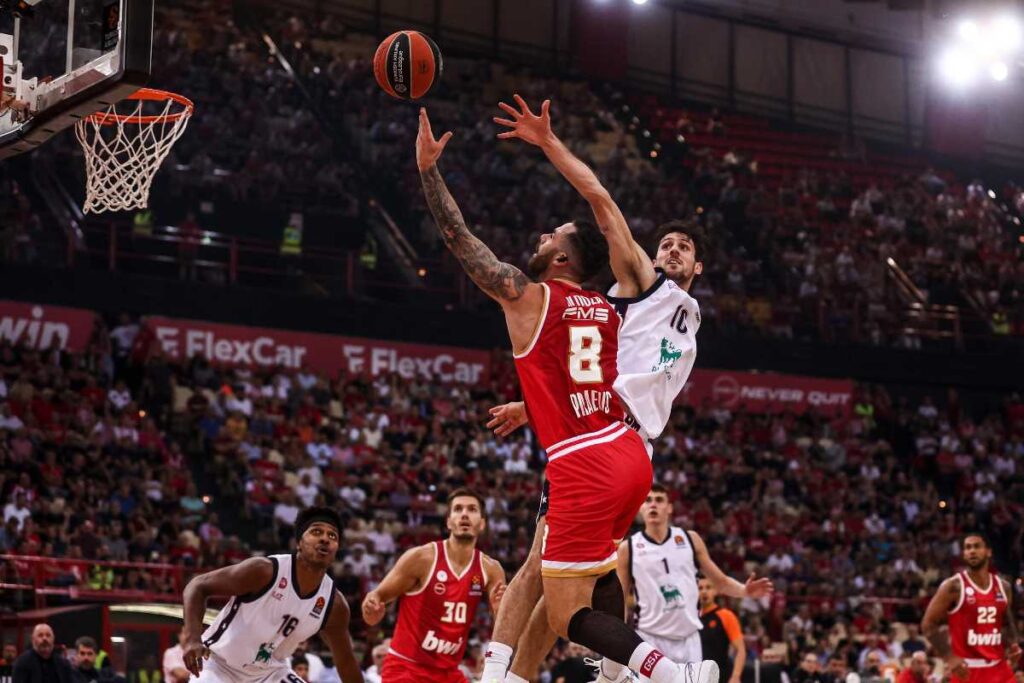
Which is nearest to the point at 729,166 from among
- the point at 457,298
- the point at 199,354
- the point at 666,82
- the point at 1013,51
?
the point at 666,82

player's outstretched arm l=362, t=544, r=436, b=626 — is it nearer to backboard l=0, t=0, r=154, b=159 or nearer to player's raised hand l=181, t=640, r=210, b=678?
player's raised hand l=181, t=640, r=210, b=678

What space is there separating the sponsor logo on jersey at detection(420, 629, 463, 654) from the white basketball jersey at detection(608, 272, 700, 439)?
2393 millimetres

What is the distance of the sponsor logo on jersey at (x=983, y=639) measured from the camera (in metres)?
12.3

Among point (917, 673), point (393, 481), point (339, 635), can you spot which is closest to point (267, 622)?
point (339, 635)

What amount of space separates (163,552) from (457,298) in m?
8.70

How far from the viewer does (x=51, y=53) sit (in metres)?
10.6

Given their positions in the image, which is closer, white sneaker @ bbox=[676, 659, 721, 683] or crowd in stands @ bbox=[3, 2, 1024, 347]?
white sneaker @ bbox=[676, 659, 721, 683]

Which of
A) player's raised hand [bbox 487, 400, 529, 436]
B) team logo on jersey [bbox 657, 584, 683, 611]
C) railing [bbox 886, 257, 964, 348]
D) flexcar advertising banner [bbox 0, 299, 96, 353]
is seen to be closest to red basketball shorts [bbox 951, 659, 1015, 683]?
team logo on jersey [bbox 657, 584, 683, 611]

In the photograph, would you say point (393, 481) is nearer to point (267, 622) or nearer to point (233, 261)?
point (233, 261)

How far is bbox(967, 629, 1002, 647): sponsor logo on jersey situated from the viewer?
1227 cm

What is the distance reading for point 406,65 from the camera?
340 inches

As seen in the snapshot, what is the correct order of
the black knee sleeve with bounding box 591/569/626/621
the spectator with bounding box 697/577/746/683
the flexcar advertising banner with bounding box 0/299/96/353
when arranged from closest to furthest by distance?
1. the black knee sleeve with bounding box 591/569/626/621
2. the spectator with bounding box 697/577/746/683
3. the flexcar advertising banner with bounding box 0/299/96/353

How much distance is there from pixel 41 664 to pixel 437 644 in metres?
4.67

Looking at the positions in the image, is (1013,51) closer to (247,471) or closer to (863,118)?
(863,118)
